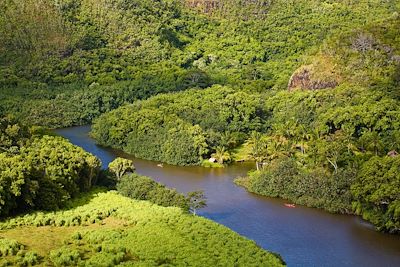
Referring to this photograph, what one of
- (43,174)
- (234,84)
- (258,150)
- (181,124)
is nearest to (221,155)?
(258,150)

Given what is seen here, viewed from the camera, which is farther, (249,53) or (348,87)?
(249,53)

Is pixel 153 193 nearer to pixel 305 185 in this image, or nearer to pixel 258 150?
pixel 305 185

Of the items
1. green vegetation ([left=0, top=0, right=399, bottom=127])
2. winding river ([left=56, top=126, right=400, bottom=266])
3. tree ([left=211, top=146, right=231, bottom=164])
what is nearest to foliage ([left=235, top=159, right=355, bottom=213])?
winding river ([left=56, top=126, right=400, bottom=266])

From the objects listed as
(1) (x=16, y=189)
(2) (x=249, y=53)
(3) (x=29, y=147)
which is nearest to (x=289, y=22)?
(2) (x=249, y=53)

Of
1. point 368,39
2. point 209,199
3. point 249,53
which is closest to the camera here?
point 209,199

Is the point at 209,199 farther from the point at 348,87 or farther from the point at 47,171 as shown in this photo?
the point at 348,87
